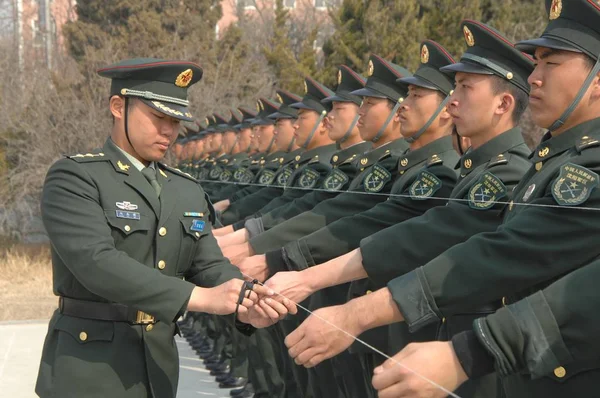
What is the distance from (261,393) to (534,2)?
41.2 feet

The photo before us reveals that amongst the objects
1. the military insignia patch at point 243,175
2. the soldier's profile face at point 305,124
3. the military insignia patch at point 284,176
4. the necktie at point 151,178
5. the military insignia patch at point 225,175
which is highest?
the necktie at point 151,178

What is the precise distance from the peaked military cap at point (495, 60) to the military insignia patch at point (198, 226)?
1.29 metres

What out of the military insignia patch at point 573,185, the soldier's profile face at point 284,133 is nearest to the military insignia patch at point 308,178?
the soldier's profile face at point 284,133

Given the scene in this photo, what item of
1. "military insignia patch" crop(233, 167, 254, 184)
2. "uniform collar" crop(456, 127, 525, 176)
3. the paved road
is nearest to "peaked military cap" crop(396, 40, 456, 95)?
"uniform collar" crop(456, 127, 525, 176)

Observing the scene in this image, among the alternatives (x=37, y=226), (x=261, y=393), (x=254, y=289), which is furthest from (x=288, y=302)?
(x=37, y=226)

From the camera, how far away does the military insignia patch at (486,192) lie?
3447mm

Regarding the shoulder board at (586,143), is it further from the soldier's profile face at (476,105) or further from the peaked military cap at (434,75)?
the peaked military cap at (434,75)

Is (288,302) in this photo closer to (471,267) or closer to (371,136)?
(471,267)

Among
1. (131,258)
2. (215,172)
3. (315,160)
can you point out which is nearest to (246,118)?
(215,172)

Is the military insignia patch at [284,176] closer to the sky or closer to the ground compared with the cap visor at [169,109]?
closer to the ground

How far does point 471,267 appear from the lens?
268cm

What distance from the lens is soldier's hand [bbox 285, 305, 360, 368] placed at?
2789 millimetres

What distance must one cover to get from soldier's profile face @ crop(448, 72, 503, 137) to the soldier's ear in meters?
1.50

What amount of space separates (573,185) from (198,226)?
1.64 metres
